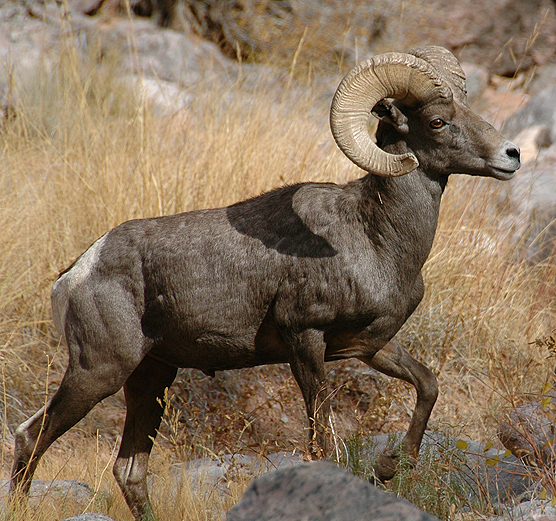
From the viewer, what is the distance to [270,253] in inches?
148

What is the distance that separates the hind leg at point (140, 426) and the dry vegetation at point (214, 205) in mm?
268

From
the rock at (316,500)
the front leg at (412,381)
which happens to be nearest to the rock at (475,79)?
the front leg at (412,381)

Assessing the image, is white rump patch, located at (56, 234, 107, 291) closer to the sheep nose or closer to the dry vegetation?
the dry vegetation

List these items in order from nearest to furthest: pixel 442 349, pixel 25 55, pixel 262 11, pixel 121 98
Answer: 1. pixel 442 349
2. pixel 121 98
3. pixel 25 55
4. pixel 262 11

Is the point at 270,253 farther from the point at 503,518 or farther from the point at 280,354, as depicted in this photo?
the point at 503,518

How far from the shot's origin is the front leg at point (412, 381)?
12.8 feet

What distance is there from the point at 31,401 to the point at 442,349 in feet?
10.6

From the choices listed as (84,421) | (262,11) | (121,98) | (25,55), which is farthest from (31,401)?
(262,11)

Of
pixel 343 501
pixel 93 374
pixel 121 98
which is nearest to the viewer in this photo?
pixel 343 501

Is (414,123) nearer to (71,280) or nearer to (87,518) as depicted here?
(71,280)

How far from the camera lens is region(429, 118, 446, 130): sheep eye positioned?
362 cm

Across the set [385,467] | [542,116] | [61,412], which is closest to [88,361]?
[61,412]

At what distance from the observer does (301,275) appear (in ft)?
12.1

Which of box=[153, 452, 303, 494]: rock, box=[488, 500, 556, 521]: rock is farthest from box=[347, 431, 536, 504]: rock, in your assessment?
box=[153, 452, 303, 494]: rock
